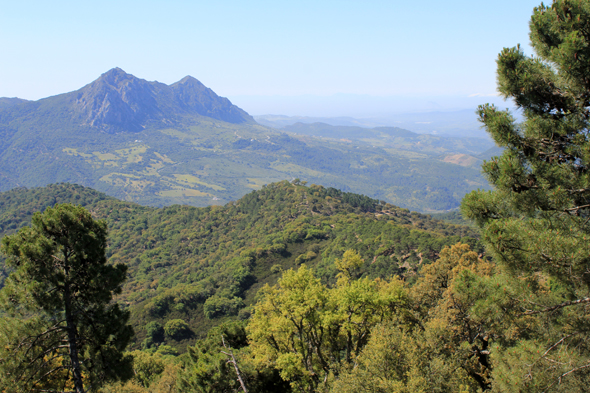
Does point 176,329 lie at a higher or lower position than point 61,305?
lower

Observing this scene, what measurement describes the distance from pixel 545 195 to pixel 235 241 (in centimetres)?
10343

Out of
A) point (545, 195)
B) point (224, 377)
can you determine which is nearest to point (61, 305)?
point (224, 377)

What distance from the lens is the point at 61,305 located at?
12.3 meters

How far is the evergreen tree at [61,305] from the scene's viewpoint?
11.8 meters

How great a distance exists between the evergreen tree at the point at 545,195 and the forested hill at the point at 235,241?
40.4 metres

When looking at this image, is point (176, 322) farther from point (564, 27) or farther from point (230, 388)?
point (564, 27)

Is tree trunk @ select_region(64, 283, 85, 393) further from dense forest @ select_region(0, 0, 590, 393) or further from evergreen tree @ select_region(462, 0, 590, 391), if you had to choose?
evergreen tree @ select_region(462, 0, 590, 391)

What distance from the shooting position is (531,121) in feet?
31.8

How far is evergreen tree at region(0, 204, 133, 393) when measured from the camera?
1177 centimetres

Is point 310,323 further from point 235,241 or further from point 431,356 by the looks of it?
point 235,241

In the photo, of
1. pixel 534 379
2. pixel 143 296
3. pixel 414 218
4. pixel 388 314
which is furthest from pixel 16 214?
pixel 534 379

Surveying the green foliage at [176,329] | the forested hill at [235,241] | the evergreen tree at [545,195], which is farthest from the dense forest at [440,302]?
the green foliage at [176,329]

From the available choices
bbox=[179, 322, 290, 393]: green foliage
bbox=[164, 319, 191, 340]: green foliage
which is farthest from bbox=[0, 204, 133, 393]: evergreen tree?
bbox=[164, 319, 191, 340]: green foliage

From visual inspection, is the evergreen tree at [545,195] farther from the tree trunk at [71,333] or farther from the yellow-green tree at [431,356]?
the tree trunk at [71,333]
